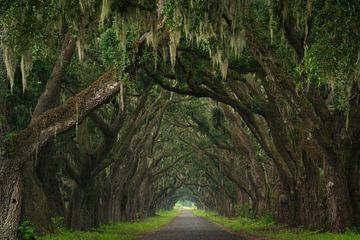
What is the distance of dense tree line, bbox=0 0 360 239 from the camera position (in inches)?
481

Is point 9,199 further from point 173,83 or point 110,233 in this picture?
point 173,83

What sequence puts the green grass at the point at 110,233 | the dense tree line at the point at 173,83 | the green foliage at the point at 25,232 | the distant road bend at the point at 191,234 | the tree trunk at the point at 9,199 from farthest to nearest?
the distant road bend at the point at 191,234 → the green grass at the point at 110,233 → the green foliage at the point at 25,232 → the tree trunk at the point at 9,199 → the dense tree line at the point at 173,83

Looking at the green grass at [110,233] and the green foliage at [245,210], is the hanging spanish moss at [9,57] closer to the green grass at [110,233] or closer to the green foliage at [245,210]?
the green grass at [110,233]

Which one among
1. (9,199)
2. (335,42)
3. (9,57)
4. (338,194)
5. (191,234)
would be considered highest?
(9,57)

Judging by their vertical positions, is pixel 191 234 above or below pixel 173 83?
below

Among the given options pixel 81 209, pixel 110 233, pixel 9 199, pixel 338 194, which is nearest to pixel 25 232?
pixel 9 199

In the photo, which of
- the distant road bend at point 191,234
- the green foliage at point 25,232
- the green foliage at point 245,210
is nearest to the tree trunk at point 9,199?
the green foliage at point 25,232

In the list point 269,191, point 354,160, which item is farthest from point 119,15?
point 269,191

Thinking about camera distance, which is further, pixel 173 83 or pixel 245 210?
pixel 245 210

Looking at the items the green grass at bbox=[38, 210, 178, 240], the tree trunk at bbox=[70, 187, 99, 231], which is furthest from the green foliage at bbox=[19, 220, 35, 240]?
the tree trunk at bbox=[70, 187, 99, 231]

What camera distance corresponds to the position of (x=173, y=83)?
25812 mm

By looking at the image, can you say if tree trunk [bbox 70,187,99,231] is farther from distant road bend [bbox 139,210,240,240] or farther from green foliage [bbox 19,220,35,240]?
green foliage [bbox 19,220,35,240]

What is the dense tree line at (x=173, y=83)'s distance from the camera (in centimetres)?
1222

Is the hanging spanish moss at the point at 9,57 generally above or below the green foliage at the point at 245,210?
above
